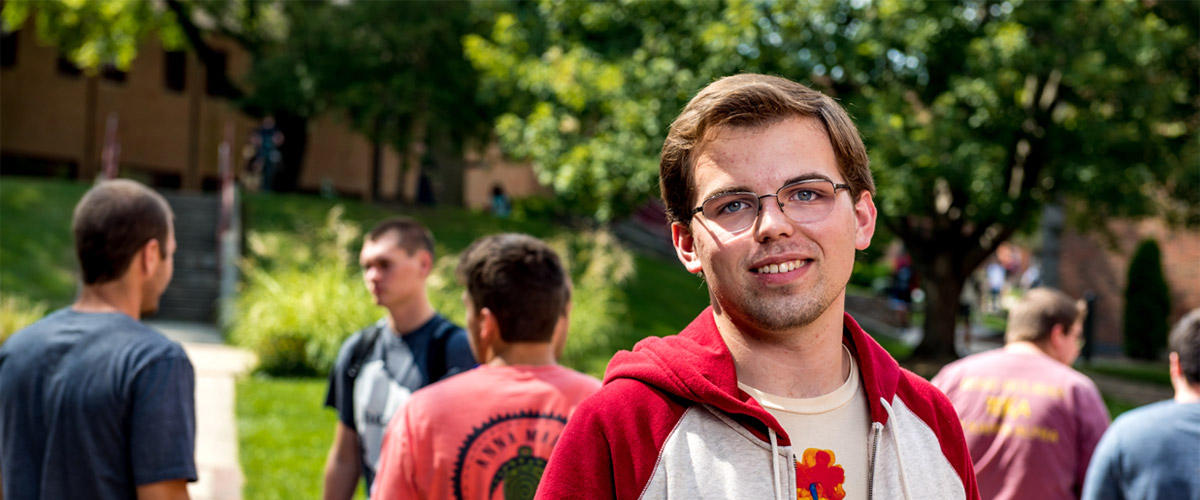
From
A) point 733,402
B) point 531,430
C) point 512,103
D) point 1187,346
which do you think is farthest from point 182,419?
point 512,103

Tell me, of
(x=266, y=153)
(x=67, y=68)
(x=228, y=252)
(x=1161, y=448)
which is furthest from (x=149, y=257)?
(x=67, y=68)

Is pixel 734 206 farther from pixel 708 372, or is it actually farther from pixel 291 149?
pixel 291 149

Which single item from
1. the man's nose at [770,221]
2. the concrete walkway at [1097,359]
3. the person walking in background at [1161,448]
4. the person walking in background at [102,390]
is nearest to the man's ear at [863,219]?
the man's nose at [770,221]

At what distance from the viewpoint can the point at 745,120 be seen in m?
2.00

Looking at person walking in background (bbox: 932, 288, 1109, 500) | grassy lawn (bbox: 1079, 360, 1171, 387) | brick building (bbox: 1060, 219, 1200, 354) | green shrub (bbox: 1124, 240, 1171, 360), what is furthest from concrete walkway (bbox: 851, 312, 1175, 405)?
person walking in background (bbox: 932, 288, 1109, 500)

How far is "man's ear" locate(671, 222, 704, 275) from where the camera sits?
6.91ft

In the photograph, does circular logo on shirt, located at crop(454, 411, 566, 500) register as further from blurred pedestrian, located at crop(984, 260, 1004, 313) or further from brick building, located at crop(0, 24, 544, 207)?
blurred pedestrian, located at crop(984, 260, 1004, 313)

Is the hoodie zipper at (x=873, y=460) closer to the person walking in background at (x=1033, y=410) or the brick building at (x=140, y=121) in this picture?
the person walking in background at (x=1033, y=410)

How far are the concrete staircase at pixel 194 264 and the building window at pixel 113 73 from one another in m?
8.91

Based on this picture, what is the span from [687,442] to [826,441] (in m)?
0.31

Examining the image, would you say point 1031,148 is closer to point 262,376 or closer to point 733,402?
point 262,376

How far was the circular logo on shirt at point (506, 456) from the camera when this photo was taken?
10.3 ft

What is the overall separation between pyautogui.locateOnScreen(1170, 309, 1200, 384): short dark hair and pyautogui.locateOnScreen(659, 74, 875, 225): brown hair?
239cm

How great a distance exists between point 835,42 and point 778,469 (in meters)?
13.4
